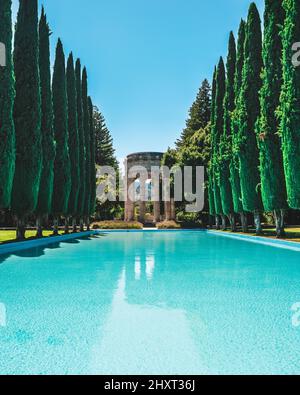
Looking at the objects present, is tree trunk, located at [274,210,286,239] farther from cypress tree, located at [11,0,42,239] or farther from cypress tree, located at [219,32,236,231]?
cypress tree, located at [11,0,42,239]

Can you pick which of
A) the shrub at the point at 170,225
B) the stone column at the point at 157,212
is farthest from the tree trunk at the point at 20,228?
the stone column at the point at 157,212

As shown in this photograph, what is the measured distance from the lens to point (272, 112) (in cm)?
1655

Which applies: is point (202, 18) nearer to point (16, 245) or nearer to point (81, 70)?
point (16, 245)

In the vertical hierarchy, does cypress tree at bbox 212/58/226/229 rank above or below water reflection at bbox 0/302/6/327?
above

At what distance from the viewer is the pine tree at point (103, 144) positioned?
5288cm

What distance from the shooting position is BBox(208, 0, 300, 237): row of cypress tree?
13.8m

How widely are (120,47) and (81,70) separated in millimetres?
14110

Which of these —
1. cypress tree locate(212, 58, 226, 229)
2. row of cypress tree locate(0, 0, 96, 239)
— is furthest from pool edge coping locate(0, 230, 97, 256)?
cypress tree locate(212, 58, 226, 229)

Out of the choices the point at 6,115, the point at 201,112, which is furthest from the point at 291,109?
the point at 201,112

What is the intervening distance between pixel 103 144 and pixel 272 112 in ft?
140

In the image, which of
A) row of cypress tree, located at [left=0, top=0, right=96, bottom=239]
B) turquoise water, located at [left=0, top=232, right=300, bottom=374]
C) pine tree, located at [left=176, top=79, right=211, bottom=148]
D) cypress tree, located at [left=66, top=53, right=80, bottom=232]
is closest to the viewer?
turquoise water, located at [left=0, top=232, right=300, bottom=374]

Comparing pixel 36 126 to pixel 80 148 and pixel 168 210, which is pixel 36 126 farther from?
pixel 168 210

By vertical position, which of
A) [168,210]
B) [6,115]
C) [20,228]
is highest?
[6,115]
